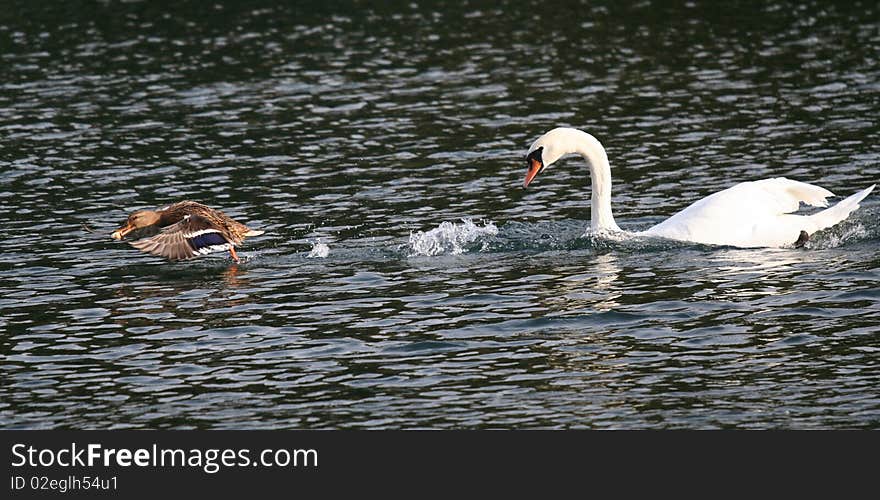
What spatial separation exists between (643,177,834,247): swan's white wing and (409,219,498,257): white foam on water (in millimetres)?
2159

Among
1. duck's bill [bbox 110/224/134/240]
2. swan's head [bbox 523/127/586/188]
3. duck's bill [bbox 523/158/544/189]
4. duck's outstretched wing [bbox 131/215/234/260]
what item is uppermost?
swan's head [bbox 523/127/586/188]

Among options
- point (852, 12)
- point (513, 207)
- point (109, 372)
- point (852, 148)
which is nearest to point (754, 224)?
point (513, 207)

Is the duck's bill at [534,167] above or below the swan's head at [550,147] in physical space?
below

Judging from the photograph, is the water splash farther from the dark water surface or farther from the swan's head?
the swan's head

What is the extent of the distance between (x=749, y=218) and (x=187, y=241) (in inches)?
257

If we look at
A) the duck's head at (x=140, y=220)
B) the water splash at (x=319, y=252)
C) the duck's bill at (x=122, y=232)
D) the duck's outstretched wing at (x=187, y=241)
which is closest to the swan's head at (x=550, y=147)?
the water splash at (x=319, y=252)

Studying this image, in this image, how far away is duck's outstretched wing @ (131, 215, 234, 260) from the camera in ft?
57.3

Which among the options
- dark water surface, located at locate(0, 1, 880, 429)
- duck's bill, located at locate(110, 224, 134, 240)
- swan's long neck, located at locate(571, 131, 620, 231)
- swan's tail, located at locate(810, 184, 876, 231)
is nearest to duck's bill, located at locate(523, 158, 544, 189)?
swan's long neck, located at locate(571, 131, 620, 231)

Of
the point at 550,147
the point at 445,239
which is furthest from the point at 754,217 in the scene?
the point at 445,239

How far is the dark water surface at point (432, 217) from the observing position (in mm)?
13086

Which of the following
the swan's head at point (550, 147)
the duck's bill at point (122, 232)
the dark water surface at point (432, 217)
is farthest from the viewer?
the swan's head at point (550, 147)

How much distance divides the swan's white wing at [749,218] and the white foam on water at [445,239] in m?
2.16

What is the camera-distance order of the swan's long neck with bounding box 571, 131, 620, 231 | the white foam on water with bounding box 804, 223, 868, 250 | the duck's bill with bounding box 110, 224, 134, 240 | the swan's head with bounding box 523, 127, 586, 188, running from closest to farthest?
1. the duck's bill with bounding box 110, 224, 134, 240
2. the white foam on water with bounding box 804, 223, 868, 250
3. the swan's long neck with bounding box 571, 131, 620, 231
4. the swan's head with bounding box 523, 127, 586, 188

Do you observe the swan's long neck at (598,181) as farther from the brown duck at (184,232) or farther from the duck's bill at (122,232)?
the duck's bill at (122,232)
